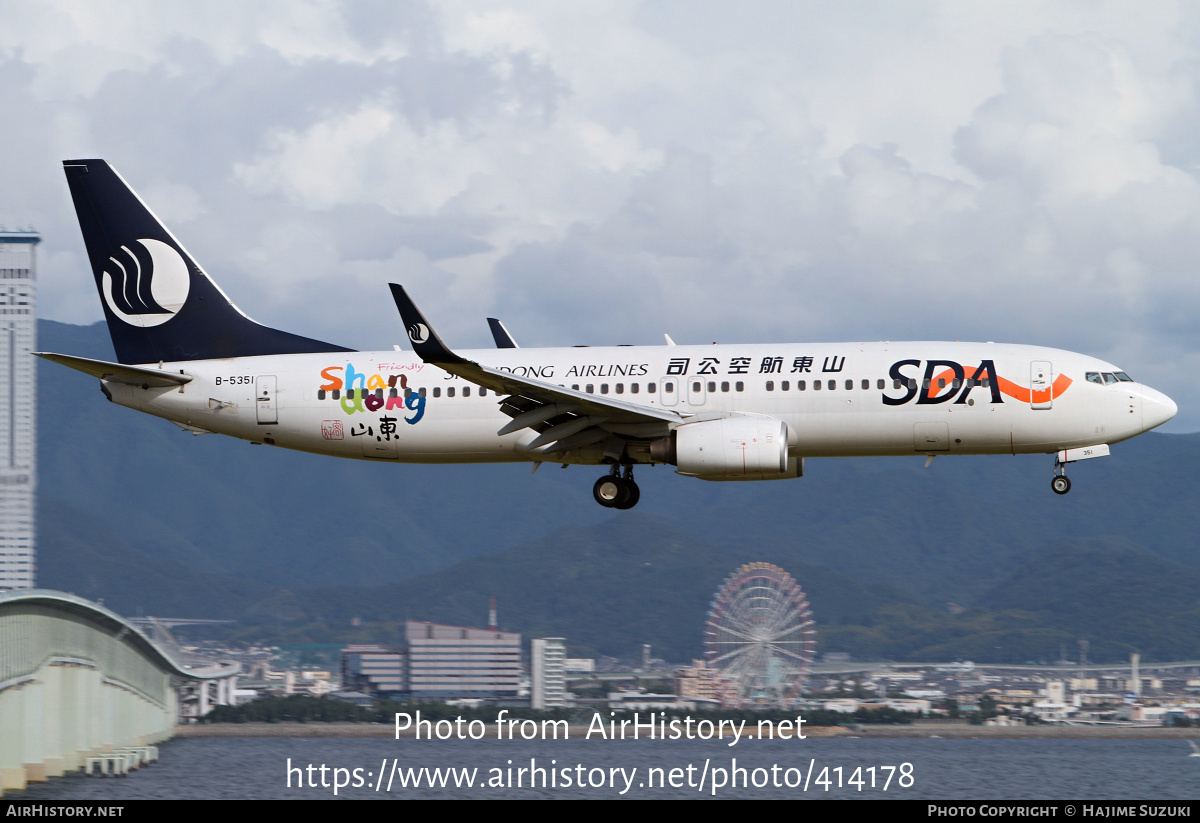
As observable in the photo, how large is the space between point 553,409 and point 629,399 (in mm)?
2617

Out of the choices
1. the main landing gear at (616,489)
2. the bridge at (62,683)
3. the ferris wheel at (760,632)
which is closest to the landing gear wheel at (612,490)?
the main landing gear at (616,489)

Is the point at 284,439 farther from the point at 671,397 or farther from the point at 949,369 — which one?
the point at 949,369

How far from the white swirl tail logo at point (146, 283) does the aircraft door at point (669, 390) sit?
1750cm

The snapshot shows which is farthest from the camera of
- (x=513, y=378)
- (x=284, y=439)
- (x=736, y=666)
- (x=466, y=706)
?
(x=466, y=706)

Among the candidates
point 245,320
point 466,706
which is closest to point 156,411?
point 245,320

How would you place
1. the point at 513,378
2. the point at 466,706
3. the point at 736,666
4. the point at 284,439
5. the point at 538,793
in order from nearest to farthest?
the point at 513,378 → the point at 284,439 → the point at 538,793 → the point at 736,666 → the point at 466,706

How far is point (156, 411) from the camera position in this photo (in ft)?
144

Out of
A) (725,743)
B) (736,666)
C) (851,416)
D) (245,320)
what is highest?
(245,320)

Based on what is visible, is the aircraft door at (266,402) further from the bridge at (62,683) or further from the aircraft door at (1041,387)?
the bridge at (62,683)

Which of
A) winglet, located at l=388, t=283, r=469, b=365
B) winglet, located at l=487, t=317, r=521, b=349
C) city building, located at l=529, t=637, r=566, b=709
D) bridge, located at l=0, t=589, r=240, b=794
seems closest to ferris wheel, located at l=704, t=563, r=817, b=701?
city building, located at l=529, t=637, r=566, b=709

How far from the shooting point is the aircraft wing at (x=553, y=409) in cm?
3616

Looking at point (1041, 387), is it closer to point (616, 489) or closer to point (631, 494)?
point (631, 494)

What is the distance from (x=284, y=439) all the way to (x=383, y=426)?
139 inches

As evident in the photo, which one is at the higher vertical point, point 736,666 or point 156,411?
point 156,411
